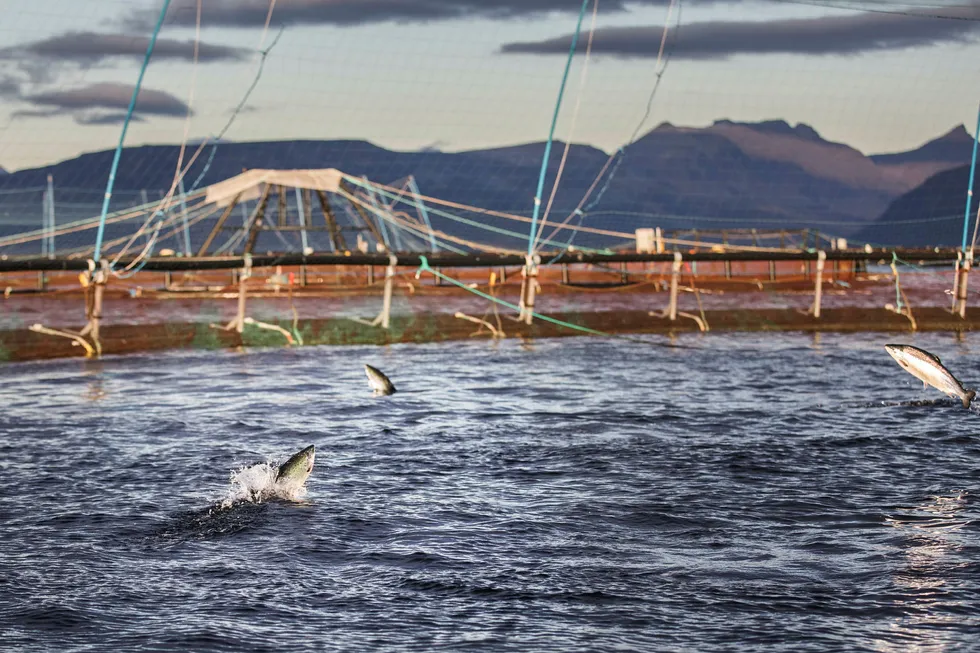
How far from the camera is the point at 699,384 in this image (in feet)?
53.9

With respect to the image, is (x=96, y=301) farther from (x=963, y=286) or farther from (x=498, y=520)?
(x=963, y=286)

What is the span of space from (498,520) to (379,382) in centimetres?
658

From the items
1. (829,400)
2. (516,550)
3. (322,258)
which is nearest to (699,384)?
(829,400)

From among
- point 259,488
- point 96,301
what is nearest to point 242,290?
point 96,301

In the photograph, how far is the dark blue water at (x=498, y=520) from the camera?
651cm

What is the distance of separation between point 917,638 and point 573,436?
631 cm

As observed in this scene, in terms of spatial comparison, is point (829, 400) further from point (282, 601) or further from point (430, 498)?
point (282, 601)

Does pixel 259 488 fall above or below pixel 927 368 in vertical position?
below

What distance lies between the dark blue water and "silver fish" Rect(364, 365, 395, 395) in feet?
1.07

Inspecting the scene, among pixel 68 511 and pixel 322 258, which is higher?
pixel 322 258

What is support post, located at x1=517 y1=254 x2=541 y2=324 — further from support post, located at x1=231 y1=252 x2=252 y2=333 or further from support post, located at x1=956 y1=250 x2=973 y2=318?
support post, located at x1=956 y1=250 x2=973 y2=318

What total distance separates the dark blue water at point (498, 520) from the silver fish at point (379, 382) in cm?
32

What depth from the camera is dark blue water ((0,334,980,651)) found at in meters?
6.51

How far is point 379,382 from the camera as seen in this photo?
49.6 ft
